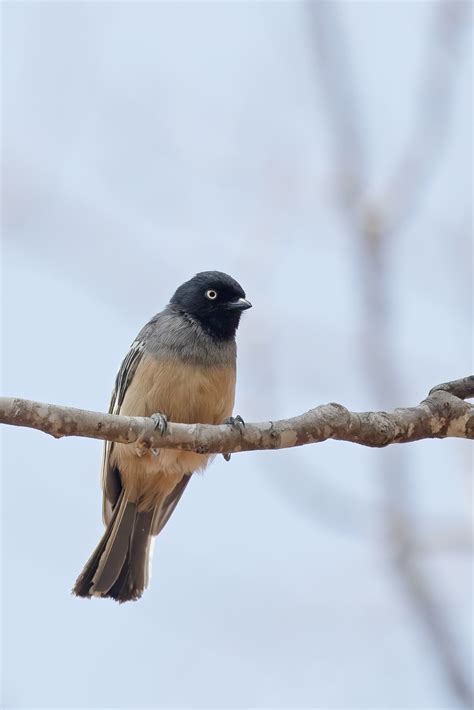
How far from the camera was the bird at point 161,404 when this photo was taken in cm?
769

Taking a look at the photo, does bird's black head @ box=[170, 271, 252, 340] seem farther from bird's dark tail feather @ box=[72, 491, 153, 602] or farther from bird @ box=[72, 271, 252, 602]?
bird's dark tail feather @ box=[72, 491, 153, 602]

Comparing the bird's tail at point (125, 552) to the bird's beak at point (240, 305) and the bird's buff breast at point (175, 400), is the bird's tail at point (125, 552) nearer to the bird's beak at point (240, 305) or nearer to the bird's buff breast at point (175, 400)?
the bird's buff breast at point (175, 400)

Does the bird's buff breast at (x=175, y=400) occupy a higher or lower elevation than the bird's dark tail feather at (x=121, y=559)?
higher

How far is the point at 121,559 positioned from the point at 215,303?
86.1 inches

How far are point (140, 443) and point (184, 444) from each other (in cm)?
29

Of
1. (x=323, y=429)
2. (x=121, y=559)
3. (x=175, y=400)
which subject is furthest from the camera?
(x=121, y=559)

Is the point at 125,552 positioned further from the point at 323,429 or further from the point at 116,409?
the point at 323,429

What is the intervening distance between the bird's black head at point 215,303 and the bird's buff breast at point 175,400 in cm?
44

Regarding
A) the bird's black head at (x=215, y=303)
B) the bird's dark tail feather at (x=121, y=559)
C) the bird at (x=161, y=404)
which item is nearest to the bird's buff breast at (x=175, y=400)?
the bird at (x=161, y=404)

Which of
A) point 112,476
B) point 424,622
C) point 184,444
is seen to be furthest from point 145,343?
point 424,622

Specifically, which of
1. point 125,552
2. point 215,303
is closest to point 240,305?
point 215,303

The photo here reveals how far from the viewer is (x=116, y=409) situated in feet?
27.2

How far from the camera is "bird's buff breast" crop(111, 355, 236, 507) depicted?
7.62 m

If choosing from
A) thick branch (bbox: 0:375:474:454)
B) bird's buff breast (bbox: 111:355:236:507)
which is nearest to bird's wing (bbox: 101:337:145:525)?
bird's buff breast (bbox: 111:355:236:507)
